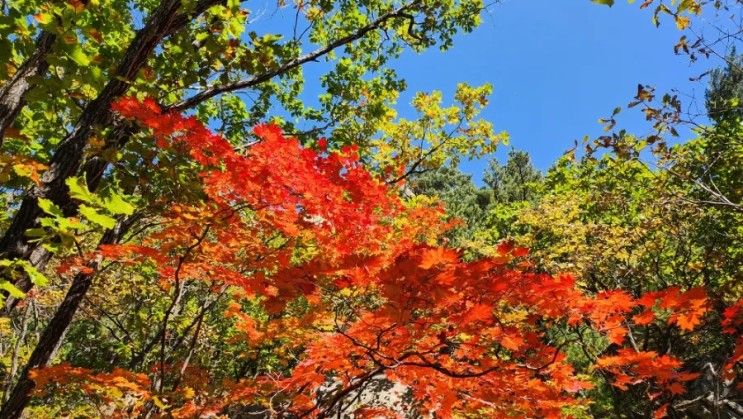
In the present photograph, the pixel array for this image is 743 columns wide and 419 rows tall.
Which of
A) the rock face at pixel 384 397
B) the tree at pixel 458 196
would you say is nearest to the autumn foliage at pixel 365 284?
the rock face at pixel 384 397

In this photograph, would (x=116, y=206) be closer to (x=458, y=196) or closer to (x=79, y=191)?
(x=79, y=191)

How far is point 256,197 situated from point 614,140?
444 centimetres

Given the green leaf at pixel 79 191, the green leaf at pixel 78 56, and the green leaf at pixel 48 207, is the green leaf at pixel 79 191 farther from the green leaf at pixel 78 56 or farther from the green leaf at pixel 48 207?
the green leaf at pixel 78 56

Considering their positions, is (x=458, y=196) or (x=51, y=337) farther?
(x=458, y=196)

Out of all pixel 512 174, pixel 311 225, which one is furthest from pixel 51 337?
→ pixel 512 174

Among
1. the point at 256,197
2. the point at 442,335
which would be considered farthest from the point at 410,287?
the point at 256,197

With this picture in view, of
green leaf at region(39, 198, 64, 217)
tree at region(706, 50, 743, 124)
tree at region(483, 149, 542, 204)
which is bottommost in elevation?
green leaf at region(39, 198, 64, 217)

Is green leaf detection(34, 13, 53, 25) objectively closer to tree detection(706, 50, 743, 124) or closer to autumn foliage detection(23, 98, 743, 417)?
autumn foliage detection(23, 98, 743, 417)

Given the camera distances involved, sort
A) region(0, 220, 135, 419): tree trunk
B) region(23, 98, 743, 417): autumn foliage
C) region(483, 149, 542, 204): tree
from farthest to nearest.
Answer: region(483, 149, 542, 204): tree → region(0, 220, 135, 419): tree trunk → region(23, 98, 743, 417): autumn foliage

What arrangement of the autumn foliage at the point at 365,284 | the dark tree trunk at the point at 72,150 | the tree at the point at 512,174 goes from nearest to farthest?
the dark tree trunk at the point at 72,150
the autumn foliage at the point at 365,284
the tree at the point at 512,174

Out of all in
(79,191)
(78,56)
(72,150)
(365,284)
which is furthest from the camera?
(365,284)

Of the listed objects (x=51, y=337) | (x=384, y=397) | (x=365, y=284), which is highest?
(x=384, y=397)

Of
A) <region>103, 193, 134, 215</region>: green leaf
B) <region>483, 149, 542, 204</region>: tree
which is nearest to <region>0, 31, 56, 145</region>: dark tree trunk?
<region>103, 193, 134, 215</region>: green leaf

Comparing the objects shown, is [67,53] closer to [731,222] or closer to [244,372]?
[731,222]
